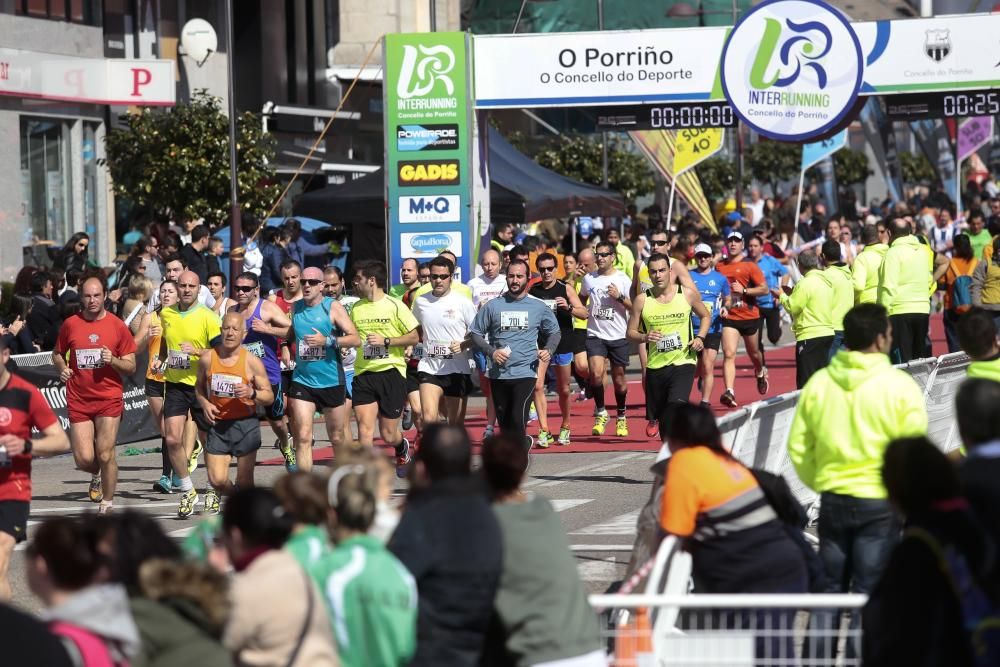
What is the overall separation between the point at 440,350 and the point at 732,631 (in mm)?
8926

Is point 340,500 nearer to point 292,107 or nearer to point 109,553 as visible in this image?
point 109,553

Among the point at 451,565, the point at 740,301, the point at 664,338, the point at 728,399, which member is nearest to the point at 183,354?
the point at 664,338

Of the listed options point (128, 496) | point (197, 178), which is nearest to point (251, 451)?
point (128, 496)

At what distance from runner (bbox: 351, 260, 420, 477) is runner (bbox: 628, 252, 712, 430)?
6.11 ft

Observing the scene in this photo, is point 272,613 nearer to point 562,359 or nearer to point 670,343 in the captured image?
point 670,343

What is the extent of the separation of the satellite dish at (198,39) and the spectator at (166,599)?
85.8ft

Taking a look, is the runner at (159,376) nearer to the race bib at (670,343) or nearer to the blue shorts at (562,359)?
the race bib at (670,343)

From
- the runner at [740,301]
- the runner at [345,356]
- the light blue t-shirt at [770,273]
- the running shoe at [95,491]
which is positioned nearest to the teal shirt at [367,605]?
the runner at [345,356]

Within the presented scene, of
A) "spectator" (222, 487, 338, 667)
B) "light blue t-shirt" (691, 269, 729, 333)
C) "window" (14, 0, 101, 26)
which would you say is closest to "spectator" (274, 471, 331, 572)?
"spectator" (222, 487, 338, 667)

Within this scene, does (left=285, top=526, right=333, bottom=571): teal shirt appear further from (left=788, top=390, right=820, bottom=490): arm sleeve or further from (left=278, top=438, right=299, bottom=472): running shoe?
(left=278, top=438, right=299, bottom=472): running shoe

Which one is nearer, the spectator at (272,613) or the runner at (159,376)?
the spectator at (272,613)

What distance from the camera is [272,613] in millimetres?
5094

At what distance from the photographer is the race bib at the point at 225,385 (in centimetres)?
1231

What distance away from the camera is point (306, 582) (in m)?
5.16
